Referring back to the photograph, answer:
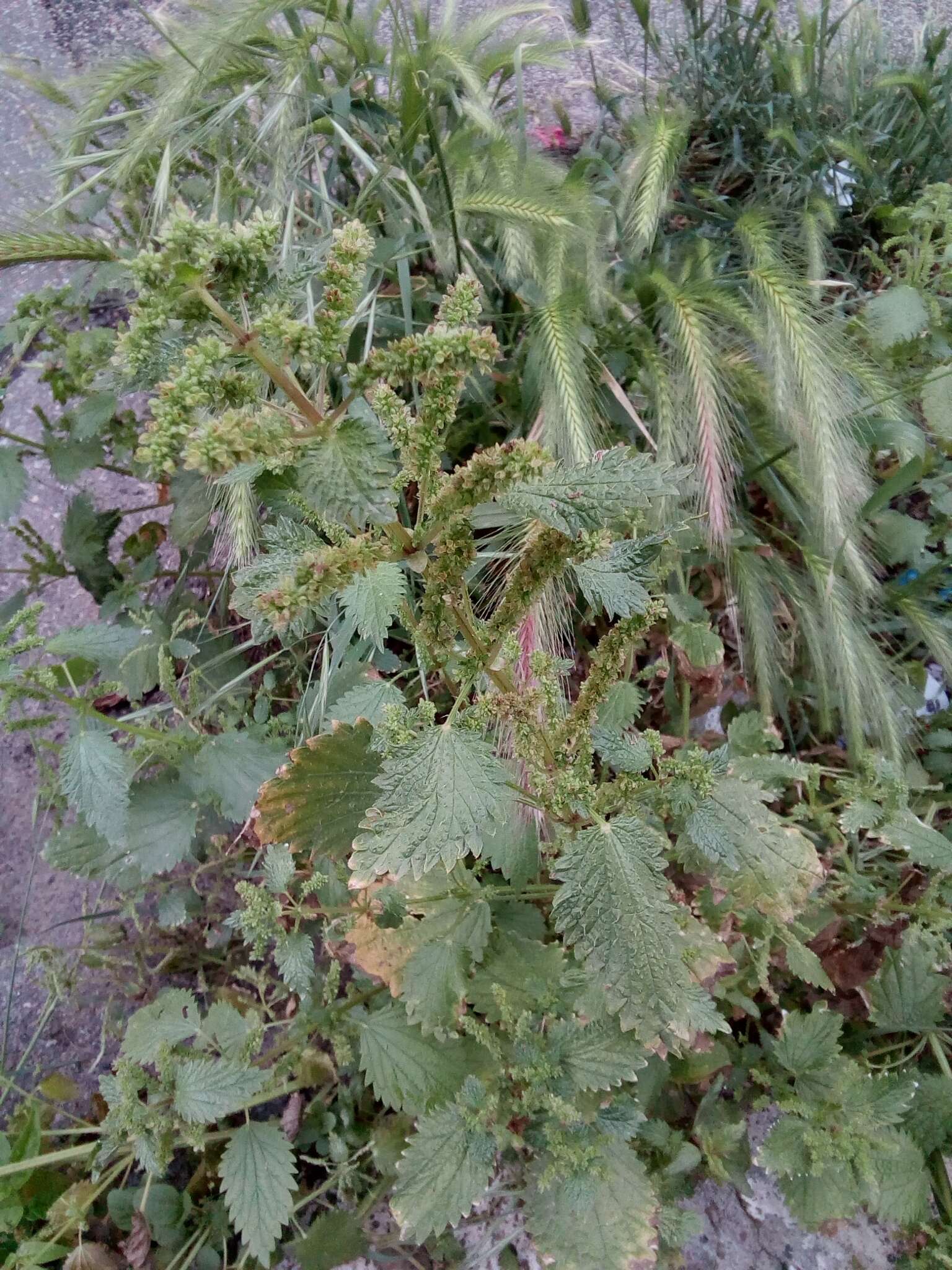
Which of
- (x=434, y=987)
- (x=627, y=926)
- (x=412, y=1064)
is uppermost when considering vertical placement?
(x=627, y=926)

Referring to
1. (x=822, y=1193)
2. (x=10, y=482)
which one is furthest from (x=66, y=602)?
(x=822, y=1193)

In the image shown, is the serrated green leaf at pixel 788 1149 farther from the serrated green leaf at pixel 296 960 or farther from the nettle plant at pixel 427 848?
the serrated green leaf at pixel 296 960

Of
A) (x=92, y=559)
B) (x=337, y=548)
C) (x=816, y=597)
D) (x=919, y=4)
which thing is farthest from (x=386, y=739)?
(x=919, y=4)

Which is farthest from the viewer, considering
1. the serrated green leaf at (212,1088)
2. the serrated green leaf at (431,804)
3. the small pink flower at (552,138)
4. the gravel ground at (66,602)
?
the small pink flower at (552,138)

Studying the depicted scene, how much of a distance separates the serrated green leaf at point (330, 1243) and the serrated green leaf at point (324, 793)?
0.47m

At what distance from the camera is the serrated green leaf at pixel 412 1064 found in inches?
34.5

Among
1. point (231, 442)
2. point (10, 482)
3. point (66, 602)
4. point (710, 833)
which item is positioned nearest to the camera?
point (231, 442)

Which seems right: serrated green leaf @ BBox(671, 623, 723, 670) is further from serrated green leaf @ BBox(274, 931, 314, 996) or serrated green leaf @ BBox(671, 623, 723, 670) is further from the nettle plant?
serrated green leaf @ BBox(274, 931, 314, 996)

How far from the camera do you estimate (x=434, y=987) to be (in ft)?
2.77

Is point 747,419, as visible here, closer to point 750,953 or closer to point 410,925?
point 750,953

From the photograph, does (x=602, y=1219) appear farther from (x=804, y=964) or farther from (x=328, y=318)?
(x=328, y=318)

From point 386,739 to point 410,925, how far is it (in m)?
0.33

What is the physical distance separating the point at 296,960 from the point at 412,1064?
18 centimetres

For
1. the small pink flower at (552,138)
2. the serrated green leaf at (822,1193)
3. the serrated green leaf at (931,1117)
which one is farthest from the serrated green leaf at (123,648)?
the small pink flower at (552,138)
